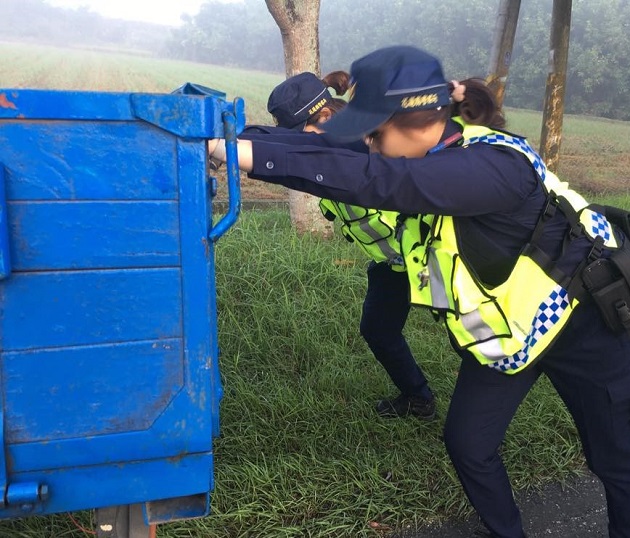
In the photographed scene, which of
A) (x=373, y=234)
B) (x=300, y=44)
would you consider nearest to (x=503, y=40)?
(x=300, y=44)

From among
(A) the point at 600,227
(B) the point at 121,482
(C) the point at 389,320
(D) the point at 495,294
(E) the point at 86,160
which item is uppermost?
(E) the point at 86,160

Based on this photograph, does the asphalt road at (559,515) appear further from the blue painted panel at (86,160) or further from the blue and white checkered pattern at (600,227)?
the blue painted panel at (86,160)

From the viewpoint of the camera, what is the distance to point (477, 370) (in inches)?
68.7

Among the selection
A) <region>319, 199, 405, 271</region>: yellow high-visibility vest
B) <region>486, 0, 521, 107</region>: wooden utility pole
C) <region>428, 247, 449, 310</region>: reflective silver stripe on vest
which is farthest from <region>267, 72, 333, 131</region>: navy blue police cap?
<region>486, 0, 521, 107</region>: wooden utility pole

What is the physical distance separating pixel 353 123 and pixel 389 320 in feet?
3.67

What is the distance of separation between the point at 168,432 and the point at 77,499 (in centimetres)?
24

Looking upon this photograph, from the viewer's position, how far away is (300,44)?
4.35m

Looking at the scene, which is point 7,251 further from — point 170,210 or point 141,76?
point 141,76

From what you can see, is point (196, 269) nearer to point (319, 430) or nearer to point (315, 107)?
point (315, 107)

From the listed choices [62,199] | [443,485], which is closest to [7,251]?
[62,199]

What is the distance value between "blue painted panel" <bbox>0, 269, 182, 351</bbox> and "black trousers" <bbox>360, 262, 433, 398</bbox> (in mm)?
1314

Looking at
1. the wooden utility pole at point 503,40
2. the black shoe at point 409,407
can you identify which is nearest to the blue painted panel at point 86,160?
the black shoe at point 409,407

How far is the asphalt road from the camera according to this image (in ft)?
7.22

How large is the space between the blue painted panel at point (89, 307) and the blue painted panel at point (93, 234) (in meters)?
0.03
